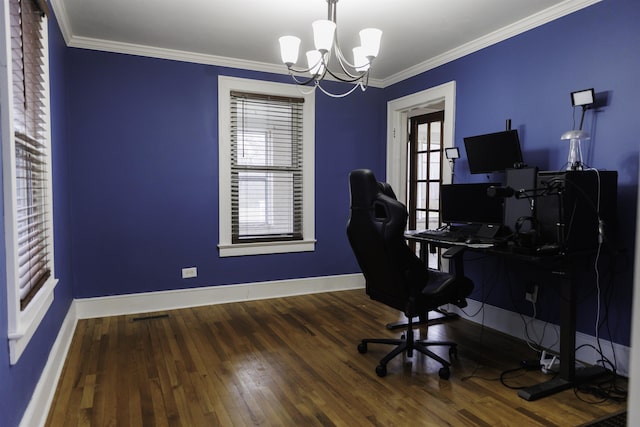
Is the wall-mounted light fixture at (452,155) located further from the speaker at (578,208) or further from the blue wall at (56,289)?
the blue wall at (56,289)

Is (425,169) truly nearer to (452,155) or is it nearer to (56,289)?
(452,155)

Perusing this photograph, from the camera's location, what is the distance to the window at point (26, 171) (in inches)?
59.9

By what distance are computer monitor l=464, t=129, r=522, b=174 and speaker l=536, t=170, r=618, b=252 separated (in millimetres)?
454

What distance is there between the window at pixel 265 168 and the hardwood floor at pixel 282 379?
0.96 meters

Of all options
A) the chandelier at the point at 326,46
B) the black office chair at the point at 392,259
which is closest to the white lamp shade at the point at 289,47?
the chandelier at the point at 326,46

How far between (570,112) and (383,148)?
2194mm

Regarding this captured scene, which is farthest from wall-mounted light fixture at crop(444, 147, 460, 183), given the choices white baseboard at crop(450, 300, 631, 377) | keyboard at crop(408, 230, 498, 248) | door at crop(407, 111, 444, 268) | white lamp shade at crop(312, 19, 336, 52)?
white lamp shade at crop(312, 19, 336, 52)

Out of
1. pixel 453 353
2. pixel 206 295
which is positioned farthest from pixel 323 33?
pixel 206 295

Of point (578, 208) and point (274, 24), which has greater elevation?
point (274, 24)

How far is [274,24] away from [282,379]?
8.42 ft

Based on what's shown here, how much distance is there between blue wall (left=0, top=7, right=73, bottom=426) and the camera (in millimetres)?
1461

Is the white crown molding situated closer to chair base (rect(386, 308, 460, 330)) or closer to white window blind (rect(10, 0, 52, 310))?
chair base (rect(386, 308, 460, 330))

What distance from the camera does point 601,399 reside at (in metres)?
2.20

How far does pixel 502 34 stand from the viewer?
10.4 feet
